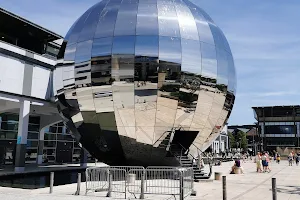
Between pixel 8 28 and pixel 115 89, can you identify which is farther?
pixel 8 28

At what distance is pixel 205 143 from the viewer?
16859mm

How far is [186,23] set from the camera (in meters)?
14.8

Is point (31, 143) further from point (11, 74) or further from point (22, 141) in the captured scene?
point (11, 74)

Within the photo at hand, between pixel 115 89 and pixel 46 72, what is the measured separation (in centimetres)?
1232

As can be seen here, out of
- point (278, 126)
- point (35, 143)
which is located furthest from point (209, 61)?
point (278, 126)

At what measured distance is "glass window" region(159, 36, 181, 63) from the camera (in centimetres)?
1371

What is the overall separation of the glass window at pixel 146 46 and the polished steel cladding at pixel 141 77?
0.04m

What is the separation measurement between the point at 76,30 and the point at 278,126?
97.9m

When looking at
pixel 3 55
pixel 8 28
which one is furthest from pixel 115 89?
pixel 8 28

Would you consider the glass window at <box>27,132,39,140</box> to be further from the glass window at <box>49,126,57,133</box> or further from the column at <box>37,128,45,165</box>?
the glass window at <box>49,126,57,133</box>

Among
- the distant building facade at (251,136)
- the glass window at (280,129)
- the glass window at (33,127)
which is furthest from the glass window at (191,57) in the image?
the glass window at (280,129)

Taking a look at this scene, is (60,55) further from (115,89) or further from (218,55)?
(218,55)

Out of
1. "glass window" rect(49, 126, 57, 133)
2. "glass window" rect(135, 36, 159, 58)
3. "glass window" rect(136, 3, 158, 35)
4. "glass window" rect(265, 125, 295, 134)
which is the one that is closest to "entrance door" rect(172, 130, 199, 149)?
"glass window" rect(135, 36, 159, 58)

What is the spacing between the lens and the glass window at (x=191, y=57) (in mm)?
13961
